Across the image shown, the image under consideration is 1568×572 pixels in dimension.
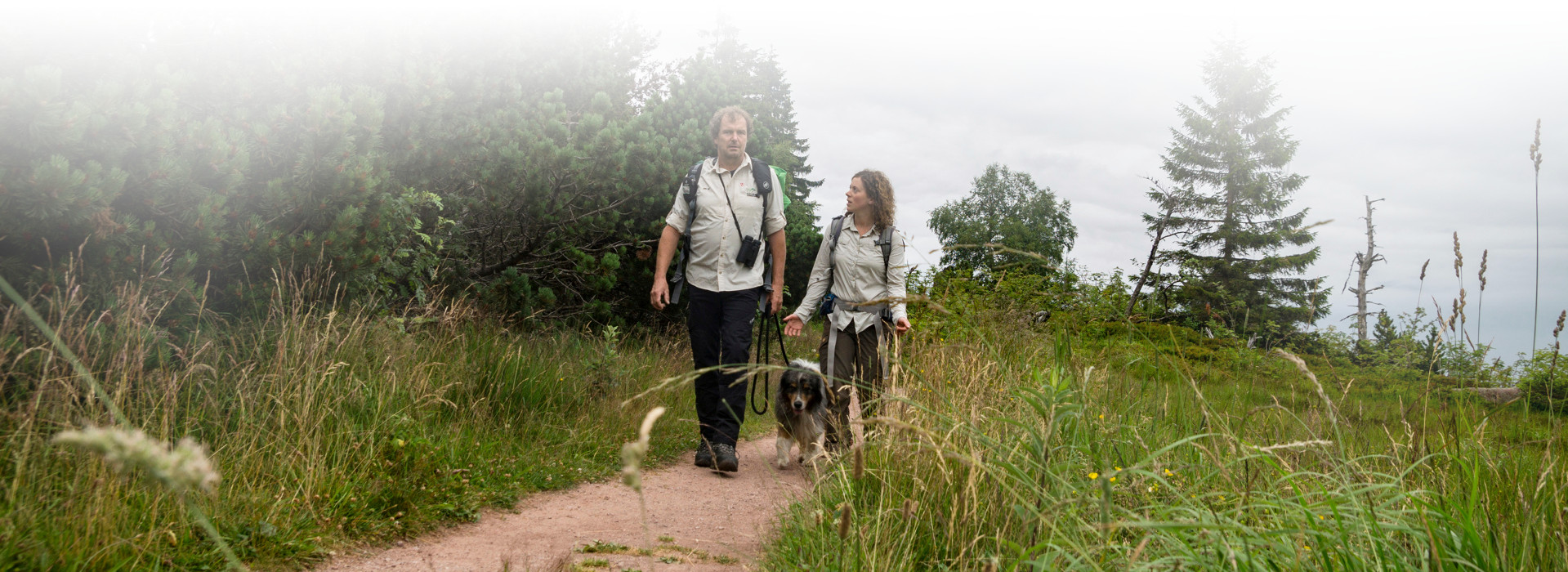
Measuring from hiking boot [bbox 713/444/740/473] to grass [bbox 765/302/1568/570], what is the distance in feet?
5.27

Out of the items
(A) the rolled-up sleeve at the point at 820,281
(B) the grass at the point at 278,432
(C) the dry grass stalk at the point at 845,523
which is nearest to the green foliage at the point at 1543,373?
(C) the dry grass stalk at the point at 845,523

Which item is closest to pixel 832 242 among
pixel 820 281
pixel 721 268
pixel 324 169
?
pixel 820 281

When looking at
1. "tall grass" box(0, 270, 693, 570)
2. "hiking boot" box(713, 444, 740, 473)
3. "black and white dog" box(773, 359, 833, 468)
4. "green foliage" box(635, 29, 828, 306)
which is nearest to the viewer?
"tall grass" box(0, 270, 693, 570)

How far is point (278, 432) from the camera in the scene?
11.7ft

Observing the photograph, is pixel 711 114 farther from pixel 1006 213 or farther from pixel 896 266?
pixel 1006 213

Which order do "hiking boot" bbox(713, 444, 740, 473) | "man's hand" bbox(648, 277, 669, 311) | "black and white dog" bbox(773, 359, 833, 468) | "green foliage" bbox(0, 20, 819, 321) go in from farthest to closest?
1. "black and white dog" bbox(773, 359, 833, 468)
2. "hiking boot" bbox(713, 444, 740, 473)
3. "man's hand" bbox(648, 277, 669, 311)
4. "green foliage" bbox(0, 20, 819, 321)

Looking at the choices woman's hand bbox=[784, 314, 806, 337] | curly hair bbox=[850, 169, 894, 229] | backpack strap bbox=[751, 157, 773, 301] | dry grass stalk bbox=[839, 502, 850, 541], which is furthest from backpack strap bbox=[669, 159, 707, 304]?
dry grass stalk bbox=[839, 502, 850, 541]

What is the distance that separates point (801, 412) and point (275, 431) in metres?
3.17

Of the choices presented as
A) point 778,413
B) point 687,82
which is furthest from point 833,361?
point 687,82

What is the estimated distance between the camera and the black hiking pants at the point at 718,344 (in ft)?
17.1

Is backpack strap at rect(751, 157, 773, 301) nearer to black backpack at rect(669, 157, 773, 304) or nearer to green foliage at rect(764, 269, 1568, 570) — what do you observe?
black backpack at rect(669, 157, 773, 304)

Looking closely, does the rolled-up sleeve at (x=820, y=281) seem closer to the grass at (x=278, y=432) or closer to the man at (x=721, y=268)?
the man at (x=721, y=268)

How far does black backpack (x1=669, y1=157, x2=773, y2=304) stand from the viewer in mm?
5379

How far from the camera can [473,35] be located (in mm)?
8422
